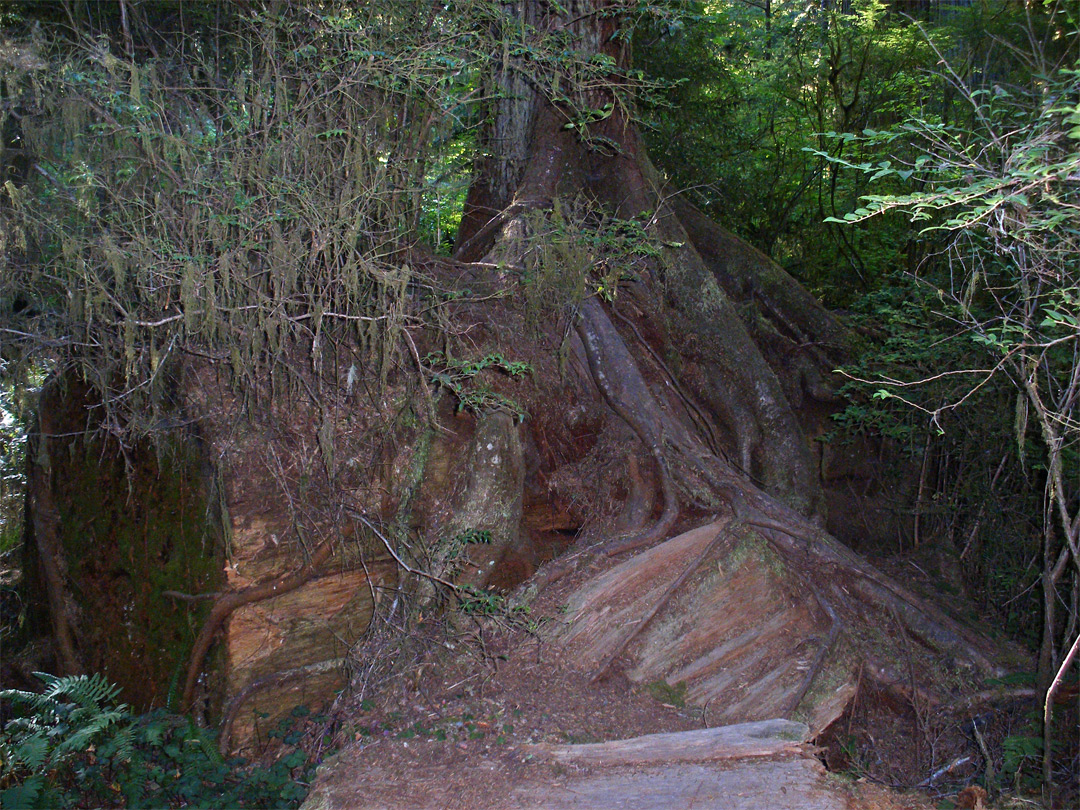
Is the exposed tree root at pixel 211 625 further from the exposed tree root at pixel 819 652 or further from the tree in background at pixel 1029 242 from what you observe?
the tree in background at pixel 1029 242

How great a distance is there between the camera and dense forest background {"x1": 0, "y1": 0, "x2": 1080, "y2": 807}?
161 inches

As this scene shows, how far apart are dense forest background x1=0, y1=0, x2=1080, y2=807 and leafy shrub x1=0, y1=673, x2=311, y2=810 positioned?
282 mm

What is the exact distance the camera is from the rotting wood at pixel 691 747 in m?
4.28

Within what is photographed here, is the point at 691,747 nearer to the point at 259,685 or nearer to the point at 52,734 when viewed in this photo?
the point at 259,685

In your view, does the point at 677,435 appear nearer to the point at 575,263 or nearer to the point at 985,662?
the point at 575,263

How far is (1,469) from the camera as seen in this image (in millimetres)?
6691

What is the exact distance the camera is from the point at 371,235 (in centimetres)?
512

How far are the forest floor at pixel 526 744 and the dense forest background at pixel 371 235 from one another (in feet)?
5.12

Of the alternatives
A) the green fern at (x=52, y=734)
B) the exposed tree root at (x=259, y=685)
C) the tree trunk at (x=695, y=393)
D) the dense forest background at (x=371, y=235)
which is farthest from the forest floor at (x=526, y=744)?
the dense forest background at (x=371, y=235)

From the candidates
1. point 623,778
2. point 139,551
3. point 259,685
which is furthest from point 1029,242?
point 139,551

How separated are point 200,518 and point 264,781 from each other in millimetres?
1811

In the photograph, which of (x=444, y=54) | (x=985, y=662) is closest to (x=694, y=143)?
(x=444, y=54)

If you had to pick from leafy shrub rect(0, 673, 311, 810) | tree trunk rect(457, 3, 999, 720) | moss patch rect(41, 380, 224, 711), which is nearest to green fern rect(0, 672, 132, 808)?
leafy shrub rect(0, 673, 311, 810)

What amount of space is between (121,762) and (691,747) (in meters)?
3.44
